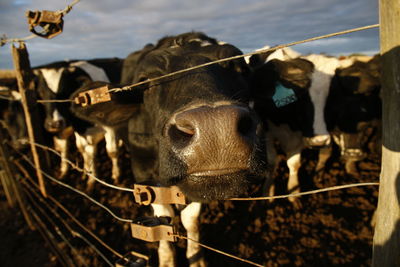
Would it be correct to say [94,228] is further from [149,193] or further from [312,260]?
[312,260]

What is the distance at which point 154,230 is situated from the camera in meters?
1.61

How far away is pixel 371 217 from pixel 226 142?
3.48 metres

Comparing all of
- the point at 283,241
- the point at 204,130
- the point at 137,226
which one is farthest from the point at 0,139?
the point at 283,241

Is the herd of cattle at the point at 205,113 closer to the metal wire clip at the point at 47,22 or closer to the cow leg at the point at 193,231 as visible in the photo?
the cow leg at the point at 193,231

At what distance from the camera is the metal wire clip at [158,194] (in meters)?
1.60

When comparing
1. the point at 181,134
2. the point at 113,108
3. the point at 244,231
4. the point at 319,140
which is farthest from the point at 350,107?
the point at 181,134

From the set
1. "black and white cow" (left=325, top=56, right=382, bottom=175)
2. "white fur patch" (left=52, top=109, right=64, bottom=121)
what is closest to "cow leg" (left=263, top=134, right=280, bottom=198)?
"black and white cow" (left=325, top=56, right=382, bottom=175)

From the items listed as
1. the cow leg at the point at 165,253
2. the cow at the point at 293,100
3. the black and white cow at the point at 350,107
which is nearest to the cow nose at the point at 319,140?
the cow at the point at 293,100

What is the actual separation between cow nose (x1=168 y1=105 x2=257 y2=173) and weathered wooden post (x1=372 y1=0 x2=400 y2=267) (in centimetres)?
63

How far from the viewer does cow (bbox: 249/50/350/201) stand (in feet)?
10.2

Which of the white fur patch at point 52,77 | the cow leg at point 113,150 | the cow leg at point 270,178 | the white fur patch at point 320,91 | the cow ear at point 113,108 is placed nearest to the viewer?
the cow ear at point 113,108

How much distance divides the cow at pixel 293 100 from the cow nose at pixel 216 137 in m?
1.68

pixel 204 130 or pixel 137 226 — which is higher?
pixel 204 130

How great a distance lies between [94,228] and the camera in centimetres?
373
